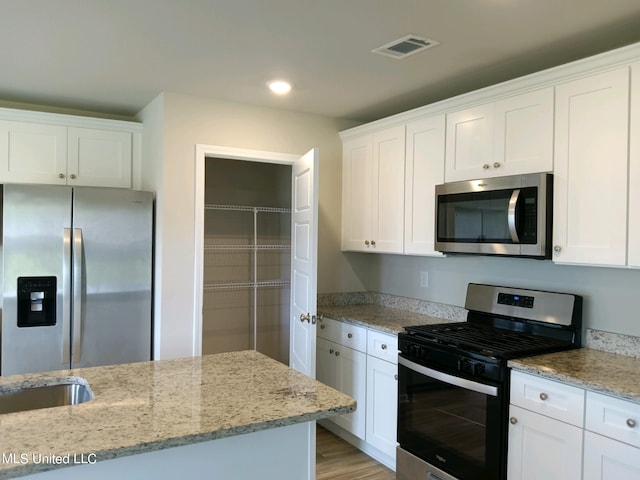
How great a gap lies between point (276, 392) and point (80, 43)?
1.94 meters

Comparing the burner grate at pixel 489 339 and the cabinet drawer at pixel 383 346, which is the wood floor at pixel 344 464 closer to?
the cabinet drawer at pixel 383 346

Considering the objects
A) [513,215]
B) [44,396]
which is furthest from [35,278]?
Answer: [513,215]

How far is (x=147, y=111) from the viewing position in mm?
3555

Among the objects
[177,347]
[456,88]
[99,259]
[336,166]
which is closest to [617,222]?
[456,88]

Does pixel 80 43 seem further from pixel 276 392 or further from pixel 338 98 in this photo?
pixel 276 392

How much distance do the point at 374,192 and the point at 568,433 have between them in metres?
1.99

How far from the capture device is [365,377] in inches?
125

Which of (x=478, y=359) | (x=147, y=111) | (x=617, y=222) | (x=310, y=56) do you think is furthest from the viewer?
(x=147, y=111)

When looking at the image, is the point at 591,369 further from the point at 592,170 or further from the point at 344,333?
the point at 344,333

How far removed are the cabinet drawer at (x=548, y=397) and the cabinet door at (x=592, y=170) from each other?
1.90ft

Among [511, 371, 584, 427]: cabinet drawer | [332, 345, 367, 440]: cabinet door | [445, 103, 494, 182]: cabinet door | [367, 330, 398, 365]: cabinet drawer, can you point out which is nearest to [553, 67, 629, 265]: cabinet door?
[445, 103, 494, 182]: cabinet door

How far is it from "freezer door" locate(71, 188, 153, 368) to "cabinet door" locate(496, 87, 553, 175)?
218cm

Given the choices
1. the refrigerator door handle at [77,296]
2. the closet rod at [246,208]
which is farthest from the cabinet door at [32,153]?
the closet rod at [246,208]

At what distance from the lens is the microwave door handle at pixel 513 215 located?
241 centimetres
